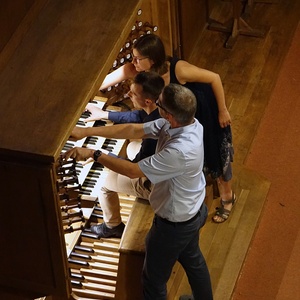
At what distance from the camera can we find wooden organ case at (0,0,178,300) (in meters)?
3.19

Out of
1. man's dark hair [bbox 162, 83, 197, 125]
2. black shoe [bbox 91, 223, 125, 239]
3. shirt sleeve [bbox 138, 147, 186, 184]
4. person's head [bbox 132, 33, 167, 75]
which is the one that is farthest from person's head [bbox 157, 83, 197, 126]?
black shoe [bbox 91, 223, 125, 239]

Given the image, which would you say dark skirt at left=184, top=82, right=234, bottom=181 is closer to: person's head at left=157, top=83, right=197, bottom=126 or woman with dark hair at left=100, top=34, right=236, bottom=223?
woman with dark hair at left=100, top=34, right=236, bottom=223

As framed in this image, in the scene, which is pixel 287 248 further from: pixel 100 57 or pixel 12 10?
pixel 12 10

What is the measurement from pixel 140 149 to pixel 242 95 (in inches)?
79.5

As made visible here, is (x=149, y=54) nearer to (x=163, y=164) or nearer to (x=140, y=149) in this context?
(x=140, y=149)

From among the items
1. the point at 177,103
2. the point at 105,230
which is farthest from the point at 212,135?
the point at 177,103

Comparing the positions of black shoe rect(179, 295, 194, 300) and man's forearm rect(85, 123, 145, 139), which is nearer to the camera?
man's forearm rect(85, 123, 145, 139)

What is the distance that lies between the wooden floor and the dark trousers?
0.44m

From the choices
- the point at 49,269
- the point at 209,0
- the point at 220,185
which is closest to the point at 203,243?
the point at 220,185

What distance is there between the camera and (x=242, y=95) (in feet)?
20.2

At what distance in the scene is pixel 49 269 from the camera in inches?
143

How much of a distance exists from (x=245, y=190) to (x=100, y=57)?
83.3 inches

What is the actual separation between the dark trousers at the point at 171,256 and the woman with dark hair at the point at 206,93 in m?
0.61

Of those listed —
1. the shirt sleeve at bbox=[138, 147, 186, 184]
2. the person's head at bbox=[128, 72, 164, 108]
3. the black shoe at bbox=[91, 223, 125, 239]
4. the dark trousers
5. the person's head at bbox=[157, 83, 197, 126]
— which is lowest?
the black shoe at bbox=[91, 223, 125, 239]
